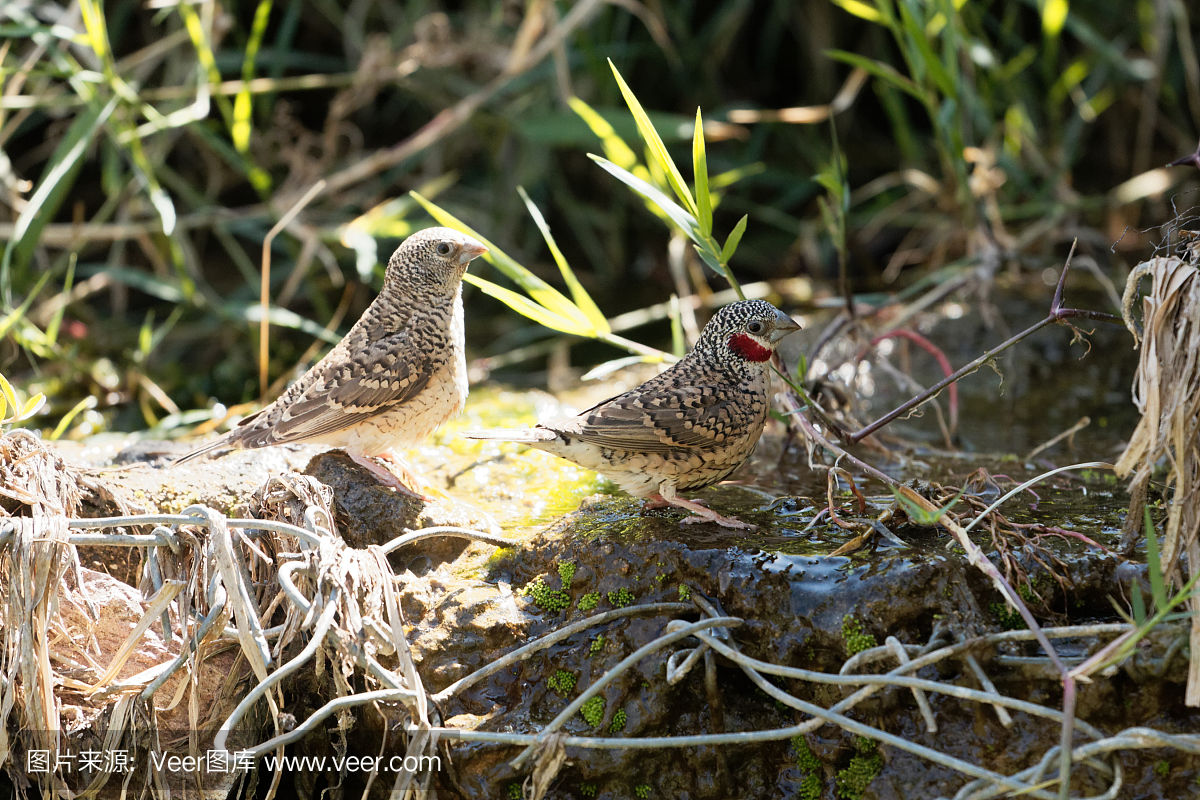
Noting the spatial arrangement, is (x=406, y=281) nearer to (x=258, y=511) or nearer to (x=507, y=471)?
(x=507, y=471)

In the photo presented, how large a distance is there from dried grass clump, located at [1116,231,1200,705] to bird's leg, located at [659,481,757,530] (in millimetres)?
1210

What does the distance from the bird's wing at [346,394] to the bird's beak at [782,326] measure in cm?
131

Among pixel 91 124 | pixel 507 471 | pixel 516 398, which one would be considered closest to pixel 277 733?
pixel 507 471

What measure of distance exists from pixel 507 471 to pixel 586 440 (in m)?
0.86

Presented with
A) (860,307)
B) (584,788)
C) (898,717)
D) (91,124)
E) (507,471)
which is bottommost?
(584,788)

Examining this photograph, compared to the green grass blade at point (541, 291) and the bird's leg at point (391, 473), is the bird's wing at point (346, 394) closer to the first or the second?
the bird's leg at point (391, 473)

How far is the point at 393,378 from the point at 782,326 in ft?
4.80

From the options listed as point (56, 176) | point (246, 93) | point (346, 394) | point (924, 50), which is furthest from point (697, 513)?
point (56, 176)

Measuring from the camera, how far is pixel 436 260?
4195 millimetres

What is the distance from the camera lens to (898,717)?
2.86 meters

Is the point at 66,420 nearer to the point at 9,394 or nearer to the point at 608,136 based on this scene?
the point at 9,394

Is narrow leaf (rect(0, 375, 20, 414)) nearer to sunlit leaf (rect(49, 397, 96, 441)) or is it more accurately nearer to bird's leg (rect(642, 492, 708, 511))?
sunlit leaf (rect(49, 397, 96, 441))

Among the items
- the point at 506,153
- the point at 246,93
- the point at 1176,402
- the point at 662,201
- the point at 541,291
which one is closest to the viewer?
the point at 1176,402

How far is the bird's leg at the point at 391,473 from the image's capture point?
3.76 m
